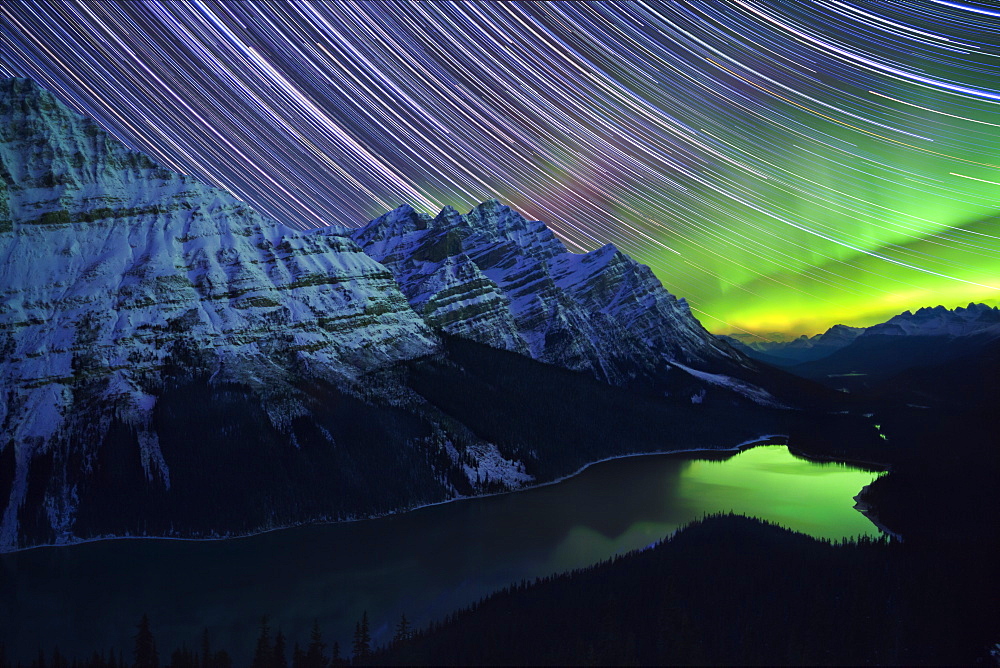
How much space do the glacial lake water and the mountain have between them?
6.72 meters

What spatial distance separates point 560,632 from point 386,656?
13.9 metres

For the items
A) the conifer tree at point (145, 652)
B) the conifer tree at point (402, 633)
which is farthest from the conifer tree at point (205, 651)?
the conifer tree at point (402, 633)

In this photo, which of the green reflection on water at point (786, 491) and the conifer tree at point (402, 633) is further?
the green reflection on water at point (786, 491)

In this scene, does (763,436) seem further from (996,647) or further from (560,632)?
(560,632)

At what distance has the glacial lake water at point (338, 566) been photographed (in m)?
60.8

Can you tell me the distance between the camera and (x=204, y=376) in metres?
107

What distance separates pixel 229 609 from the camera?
64.3 metres

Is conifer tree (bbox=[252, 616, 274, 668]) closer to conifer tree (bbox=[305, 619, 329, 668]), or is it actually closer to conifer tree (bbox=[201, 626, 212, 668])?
conifer tree (bbox=[305, 619, 329, 668])

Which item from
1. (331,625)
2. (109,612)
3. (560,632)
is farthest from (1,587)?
(560,632)

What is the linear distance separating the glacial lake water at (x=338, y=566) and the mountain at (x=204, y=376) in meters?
6.72

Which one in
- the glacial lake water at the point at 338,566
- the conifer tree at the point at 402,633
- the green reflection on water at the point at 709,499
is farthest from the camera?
the green reflection on water at the point at 709,499

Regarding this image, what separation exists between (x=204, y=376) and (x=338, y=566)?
155ft

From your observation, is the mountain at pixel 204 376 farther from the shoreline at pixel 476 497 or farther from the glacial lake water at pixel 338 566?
the glacial lake water at pixel 338 566

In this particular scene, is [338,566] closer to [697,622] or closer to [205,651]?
[205,651]
